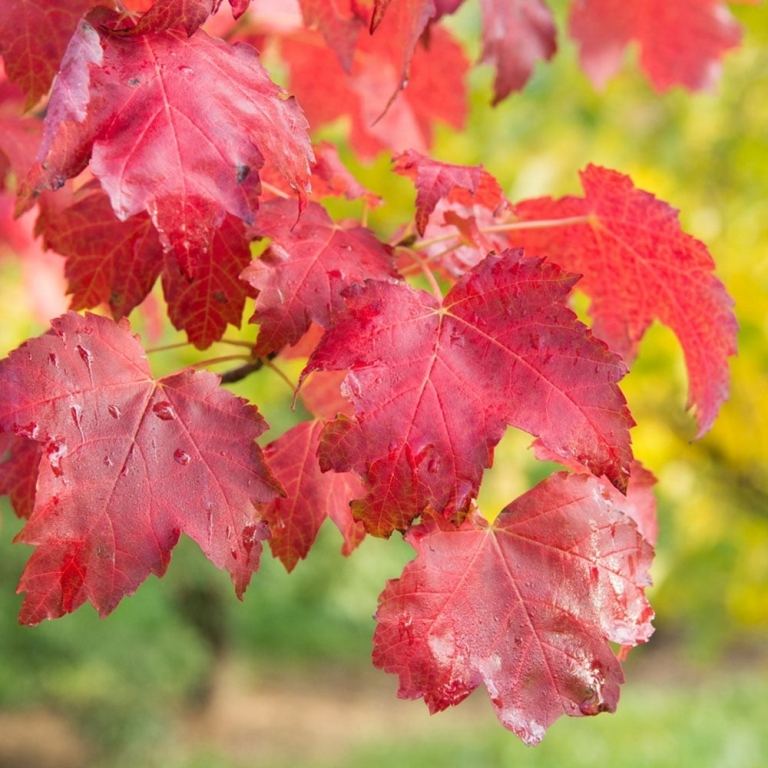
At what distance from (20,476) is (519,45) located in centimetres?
73

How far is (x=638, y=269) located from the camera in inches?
42.6

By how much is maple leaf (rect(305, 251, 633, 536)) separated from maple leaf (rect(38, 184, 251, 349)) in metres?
0.14

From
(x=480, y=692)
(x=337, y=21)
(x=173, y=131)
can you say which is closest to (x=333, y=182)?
(x=337, y=21)

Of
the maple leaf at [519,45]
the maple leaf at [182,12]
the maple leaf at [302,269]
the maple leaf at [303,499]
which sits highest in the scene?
the maple leaf at [182,12]

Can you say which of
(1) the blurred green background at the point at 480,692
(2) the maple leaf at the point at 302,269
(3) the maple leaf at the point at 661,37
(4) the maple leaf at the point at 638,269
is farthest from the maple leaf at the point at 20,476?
(1) the blurred green background at the point at 480,692

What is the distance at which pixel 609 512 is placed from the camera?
86 centimetres

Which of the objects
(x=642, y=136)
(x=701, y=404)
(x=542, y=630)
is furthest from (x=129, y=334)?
(x=642, y=136)

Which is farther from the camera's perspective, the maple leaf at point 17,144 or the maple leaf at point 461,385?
the maple leaf at point 17,144

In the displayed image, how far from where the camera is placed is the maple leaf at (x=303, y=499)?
3.00 ft

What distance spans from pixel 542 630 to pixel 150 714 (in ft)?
27.0

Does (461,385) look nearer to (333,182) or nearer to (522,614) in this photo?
(522,614)

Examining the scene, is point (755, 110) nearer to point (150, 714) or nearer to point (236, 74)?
point (236, 74)

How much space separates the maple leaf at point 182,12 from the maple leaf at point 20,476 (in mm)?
368

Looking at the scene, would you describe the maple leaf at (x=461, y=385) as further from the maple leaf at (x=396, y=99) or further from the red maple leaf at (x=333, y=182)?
the maple leaf at (x=396, y=99)
